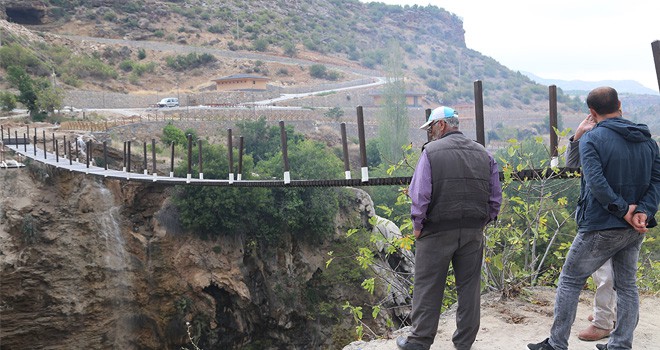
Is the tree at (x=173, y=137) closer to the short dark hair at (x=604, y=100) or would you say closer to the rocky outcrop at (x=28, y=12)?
the short dark hair at (x=604, y=100)

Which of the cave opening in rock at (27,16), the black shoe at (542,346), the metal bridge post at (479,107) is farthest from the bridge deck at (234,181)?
the cave opening in rock at (27,16)

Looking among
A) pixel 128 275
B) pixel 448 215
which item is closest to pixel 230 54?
pixel 128 275

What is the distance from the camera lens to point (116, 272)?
39.6 feet

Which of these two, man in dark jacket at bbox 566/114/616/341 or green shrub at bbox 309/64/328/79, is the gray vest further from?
green shrub at bbox 309/64/328/79

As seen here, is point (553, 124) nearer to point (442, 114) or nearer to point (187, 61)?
point (442, 114)

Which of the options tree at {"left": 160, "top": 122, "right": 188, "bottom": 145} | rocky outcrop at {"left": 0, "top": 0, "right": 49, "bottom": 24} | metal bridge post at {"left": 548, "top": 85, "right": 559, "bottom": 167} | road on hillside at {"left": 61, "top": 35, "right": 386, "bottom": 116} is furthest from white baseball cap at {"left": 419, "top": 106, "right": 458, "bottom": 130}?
rocky outcrop at {"left": 0, "top": 0, "right": 49, "bottom": 24}

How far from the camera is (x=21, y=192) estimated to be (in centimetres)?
1164

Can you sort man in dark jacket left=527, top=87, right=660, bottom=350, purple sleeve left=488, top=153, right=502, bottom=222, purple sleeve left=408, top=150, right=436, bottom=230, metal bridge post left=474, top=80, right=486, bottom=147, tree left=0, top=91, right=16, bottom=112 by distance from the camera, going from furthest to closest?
tree left=0, top=91, right=16, bottom=112, metal bridge post left=474, top=80, right=486, bottom=147, purple sleeve left=488, top=153, right=502, bottom=222, purple sleeve left=408, top=150, right=436, bottom=230, man in dark jacket left=527, top=87, right=660, bottom=350

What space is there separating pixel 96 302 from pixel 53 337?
101 centimetres

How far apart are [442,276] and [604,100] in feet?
3.09

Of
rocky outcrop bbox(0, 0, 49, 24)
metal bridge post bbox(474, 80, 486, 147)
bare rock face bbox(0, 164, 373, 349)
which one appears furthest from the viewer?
rocky outcrop bbox(0, 0, 49, 24)

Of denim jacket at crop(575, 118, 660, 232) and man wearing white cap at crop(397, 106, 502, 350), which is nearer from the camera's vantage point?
denim jacket at crop(575, 118, 660, 232)

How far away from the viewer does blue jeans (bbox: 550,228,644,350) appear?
7.16ft

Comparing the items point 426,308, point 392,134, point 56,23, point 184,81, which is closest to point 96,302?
point 426,308
